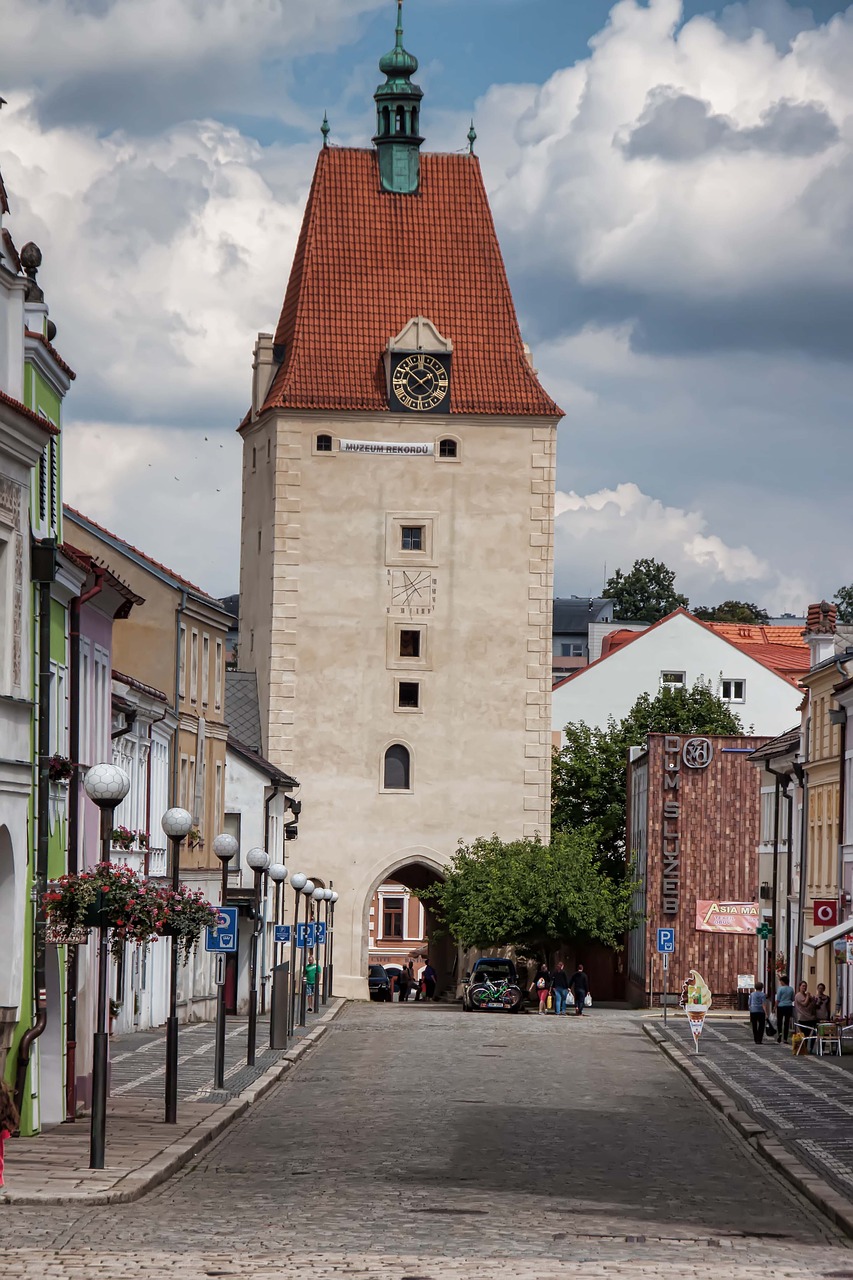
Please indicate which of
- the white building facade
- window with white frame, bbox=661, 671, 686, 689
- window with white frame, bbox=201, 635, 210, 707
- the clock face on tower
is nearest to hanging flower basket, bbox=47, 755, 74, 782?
window with white frame, bbox=201, 635, 210, 707

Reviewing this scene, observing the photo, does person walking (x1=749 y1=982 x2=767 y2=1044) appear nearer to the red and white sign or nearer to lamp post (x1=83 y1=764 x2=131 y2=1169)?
the red and white sign

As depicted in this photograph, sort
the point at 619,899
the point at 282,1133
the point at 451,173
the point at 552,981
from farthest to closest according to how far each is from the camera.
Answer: the point at 451,173 < the point at 619,899 < the point at 552,981 < the point at 282,1133

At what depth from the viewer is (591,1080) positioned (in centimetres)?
3603

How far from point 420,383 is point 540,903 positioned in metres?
21.2

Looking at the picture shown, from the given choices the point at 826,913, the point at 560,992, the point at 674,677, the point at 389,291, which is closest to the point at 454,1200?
the point at 826,913

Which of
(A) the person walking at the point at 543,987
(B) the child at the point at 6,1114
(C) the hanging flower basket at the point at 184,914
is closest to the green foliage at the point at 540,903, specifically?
(A) the person walking at the point at 543,987

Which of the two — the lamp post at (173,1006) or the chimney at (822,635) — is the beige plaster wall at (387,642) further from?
the lamp post at (173,1006)

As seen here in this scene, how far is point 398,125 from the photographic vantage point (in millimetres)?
88875

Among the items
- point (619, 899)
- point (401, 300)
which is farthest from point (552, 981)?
point (401, 300)

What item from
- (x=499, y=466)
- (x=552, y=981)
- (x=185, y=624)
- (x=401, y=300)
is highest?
(x=401, y=300)

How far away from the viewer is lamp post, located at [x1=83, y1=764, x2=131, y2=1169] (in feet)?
65.7

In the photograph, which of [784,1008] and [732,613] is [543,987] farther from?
[732,613]

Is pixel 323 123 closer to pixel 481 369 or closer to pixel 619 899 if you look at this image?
pixel 481 369

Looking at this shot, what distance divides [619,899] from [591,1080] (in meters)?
38.4
